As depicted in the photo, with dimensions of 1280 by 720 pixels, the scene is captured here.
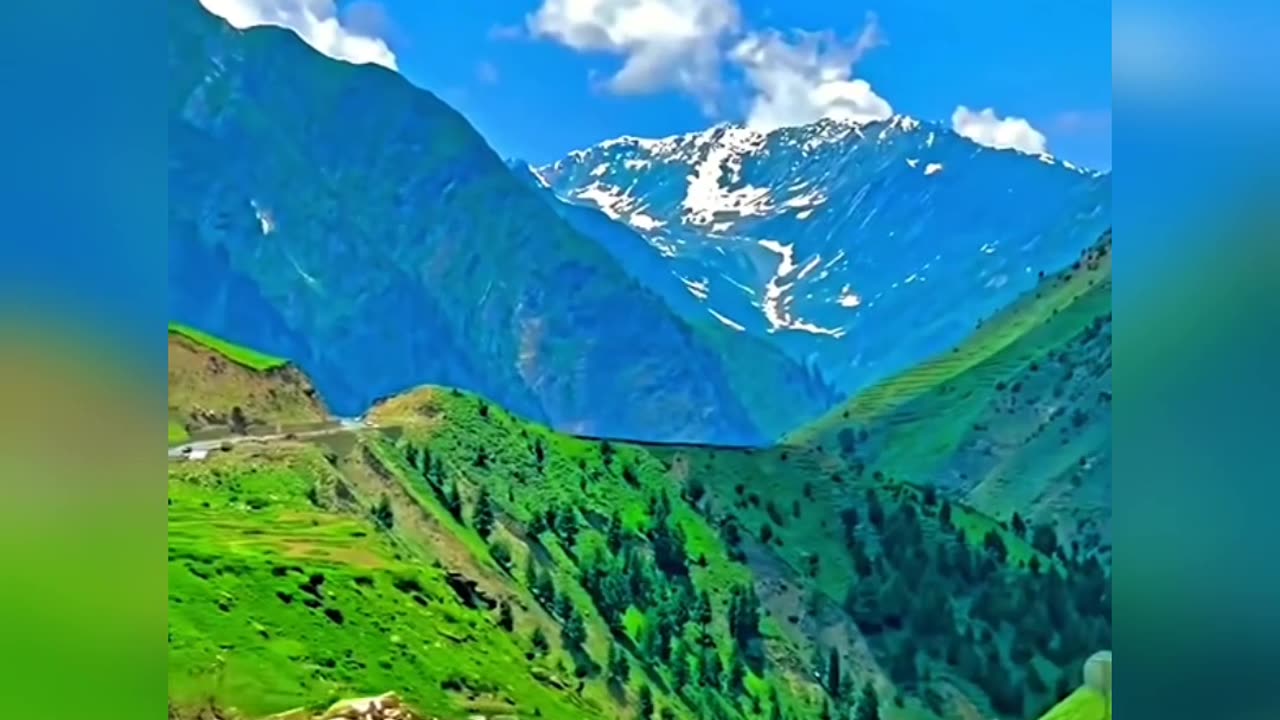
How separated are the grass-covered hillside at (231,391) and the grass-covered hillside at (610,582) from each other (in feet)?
0.22

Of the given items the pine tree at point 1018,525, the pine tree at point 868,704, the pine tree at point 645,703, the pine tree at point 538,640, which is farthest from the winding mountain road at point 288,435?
the pine tree at point 1018,525

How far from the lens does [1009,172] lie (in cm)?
315

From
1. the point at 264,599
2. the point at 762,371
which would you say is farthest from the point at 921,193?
the point at 264,599

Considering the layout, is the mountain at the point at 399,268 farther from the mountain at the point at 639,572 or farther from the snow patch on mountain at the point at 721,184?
the snow patch on mountain at the point at 721,184

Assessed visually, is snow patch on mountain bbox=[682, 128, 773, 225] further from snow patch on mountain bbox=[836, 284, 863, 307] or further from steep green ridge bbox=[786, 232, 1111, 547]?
steep green ridge bbox=[786, 232, 1111, 547]

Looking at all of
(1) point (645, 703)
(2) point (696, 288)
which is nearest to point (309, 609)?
(1) point (645, 703)
